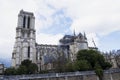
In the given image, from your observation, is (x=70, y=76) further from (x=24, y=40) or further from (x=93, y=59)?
(x=24, y=40)

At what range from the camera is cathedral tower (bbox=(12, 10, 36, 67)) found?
3039 inches

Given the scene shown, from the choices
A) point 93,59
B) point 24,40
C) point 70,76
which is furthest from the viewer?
point 24,40

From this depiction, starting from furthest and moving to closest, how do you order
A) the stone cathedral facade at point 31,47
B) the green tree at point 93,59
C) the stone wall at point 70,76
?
the stone cathedral facade at point 31,47 → the green tree at point 93,59 → the stone wall at point 70,76

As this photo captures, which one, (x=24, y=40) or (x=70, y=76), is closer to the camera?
(x=70, y=76)

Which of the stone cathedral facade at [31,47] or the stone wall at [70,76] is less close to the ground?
the stone cathedral facade at [31,47]

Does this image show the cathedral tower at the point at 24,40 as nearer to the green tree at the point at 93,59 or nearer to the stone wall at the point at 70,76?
the green tree at the point at 93,59

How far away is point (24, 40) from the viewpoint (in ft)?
260

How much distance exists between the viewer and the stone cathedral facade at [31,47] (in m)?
77.4

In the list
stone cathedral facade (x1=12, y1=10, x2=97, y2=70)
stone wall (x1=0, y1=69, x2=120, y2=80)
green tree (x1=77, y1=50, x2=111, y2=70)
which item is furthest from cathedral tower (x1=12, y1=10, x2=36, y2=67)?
stone wall (x1=0, y1=69, x2=120, y2=80)

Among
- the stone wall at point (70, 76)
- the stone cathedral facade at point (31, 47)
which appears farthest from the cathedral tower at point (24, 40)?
the stone wall at point (70, 76)

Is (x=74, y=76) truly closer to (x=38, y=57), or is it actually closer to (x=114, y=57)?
(x=114, y=57)

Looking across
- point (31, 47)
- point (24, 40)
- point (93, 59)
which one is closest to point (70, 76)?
point (93, 59)

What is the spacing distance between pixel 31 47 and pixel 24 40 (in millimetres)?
4326

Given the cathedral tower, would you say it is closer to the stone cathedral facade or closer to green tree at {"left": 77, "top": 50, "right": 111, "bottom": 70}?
the stone cathedral facade
